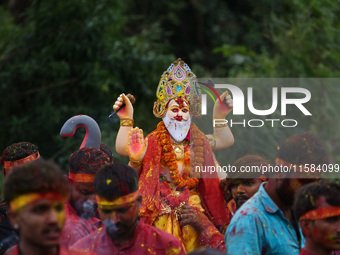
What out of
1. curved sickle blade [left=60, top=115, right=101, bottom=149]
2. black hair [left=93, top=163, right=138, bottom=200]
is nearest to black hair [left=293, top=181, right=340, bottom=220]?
black hair [left=93, top=163, right=138, bottom=200]

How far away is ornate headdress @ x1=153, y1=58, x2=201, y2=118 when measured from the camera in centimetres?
459

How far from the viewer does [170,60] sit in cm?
905

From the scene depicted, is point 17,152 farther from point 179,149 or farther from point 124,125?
point 179,149

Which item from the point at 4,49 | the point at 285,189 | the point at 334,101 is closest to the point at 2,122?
the point at 4,49

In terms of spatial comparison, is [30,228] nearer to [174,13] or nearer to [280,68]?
[280,68]

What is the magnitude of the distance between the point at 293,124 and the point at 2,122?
579 cm

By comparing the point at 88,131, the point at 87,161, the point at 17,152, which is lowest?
the point at 87,161

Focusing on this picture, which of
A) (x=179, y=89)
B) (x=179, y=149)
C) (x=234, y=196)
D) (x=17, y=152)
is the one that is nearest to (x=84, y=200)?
(x=17, y=152)

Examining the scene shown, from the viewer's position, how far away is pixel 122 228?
2.62m

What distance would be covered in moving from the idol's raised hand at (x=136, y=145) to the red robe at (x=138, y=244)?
1.51 metres

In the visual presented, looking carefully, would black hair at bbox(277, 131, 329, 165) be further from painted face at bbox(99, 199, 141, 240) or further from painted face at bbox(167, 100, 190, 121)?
painted face at bbox(167, 100, 190, 121)

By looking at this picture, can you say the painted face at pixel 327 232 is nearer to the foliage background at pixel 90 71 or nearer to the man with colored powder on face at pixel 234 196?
the man with colored powder on face at pixel 234 196

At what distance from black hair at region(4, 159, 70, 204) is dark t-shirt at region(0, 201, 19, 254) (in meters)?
1.04

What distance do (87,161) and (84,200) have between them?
0.96ft
